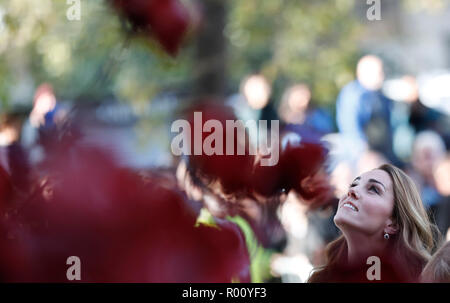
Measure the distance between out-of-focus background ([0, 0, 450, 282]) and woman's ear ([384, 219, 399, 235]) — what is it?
0.11 meters

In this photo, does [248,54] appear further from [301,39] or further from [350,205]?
[350,205]

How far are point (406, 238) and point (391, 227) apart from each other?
0.03m

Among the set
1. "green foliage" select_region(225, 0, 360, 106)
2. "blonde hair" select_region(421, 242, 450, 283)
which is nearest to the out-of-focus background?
"green foliage" select_region(225, 0, 360, 106)

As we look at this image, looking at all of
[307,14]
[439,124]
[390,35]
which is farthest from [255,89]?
[390,35]

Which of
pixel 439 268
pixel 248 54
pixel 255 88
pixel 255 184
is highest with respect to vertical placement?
pixel 248 54

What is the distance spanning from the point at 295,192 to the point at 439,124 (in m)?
1.93

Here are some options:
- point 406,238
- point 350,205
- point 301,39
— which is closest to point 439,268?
point 406,238

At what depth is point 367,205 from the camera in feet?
3.84

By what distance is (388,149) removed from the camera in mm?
2537

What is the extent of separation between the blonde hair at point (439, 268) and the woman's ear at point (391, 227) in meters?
0.08

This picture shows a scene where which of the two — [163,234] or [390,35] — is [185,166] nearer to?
[163,234]

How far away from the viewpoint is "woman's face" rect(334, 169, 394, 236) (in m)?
1.16

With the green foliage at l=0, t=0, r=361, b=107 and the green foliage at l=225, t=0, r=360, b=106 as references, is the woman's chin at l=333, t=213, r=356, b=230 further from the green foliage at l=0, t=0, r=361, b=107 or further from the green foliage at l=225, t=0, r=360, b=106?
the green foliage at l=225, t=0, r=360, b=106

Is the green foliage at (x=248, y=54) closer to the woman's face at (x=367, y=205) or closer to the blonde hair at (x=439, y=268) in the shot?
the woman's face at (x=367, y=205)
